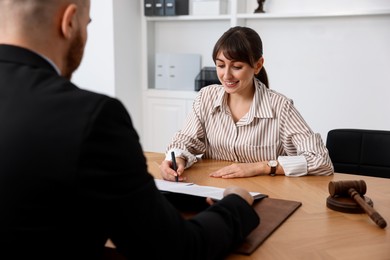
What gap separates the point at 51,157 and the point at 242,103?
1.47m

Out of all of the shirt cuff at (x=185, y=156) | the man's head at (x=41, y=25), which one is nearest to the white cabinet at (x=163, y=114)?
the shirt cuff at (x=185, y=156)

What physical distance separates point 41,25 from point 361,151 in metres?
1.72

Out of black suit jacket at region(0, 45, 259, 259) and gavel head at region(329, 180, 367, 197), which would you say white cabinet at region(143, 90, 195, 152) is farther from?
black suit jacket at region(0, 45, 259, 259)

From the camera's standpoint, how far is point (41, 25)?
85 cm

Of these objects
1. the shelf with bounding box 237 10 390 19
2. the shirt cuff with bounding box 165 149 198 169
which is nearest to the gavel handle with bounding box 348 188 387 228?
the shirt cuff with bounding box 165 149 198 169

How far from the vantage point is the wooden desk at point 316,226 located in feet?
3.41

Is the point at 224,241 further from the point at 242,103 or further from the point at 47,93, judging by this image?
the point at 242,103

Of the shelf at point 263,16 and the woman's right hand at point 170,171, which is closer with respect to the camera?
the woman's right hand at point 170,171

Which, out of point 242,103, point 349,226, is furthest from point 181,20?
point 349,226

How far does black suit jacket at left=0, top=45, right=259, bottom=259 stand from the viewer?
0.73 meters

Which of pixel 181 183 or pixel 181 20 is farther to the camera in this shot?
pixel 181 20

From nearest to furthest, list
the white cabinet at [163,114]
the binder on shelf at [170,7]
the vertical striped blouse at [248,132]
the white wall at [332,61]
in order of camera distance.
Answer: the vertical striped blouse at [248,132], the white wall at [332,61], the binder on shelf at [170,7], the white cabinet at [163,114]

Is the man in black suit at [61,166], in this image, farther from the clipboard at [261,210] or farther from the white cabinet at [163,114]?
the white cabinet at [163,114]

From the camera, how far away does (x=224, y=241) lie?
95 centimetres
